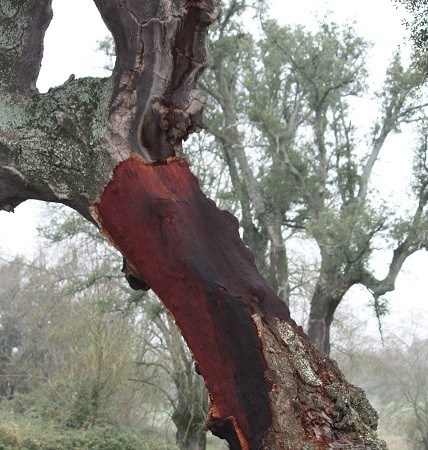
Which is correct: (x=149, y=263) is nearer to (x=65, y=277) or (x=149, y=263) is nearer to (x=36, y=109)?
(x=36, y=109)

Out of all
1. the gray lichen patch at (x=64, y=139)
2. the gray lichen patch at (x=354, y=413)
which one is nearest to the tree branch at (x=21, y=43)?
the gray lichen patch at (x=64, y=139)

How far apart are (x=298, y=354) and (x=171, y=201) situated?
0.97m

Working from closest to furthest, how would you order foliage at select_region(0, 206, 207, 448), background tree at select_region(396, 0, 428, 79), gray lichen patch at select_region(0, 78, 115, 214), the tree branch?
1. gray lichen patch at select_region(0, 78, 115, 214)
2. the tree branch
3. background tree at select_region(396, 0, 428, 79)
4. foliage at select_region(0, 206, 207, 448)

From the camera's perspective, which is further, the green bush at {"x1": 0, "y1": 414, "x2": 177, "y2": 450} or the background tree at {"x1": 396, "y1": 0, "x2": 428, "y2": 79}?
the green bush at {"x1": 0, "y1": 414, "x2": 177, "y2": 450}

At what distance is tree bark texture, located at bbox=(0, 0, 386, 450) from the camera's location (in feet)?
10.5

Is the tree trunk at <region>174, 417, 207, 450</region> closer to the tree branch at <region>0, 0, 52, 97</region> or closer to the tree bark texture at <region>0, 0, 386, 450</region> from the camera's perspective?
the tree bark texture at <region>0, 0, 386, 450</region>

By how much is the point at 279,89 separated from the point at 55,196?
17.0 m

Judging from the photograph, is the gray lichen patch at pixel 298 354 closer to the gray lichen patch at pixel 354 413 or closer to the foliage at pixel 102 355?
the gray lichen patch at pixel 354 413

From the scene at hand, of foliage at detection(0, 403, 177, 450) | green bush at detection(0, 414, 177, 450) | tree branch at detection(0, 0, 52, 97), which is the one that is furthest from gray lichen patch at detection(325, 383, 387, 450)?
green bush at detection(0, 414, 177, 450)

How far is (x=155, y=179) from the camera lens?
351cm

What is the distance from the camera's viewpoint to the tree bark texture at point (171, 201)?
10.5 ft

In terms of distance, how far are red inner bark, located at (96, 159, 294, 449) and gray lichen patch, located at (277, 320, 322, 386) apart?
91mm

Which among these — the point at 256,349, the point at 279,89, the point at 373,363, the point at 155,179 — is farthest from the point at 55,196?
the point at 373,363

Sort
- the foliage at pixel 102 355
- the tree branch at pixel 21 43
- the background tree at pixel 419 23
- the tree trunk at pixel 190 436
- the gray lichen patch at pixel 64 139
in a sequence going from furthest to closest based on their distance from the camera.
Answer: the tree trunk at pixel 190 436
the foliage at pixel 102 355
the background tree at pixel 419 23
the tree branch at pixel 21 43
the gray lichen patch at pixel 64 139
